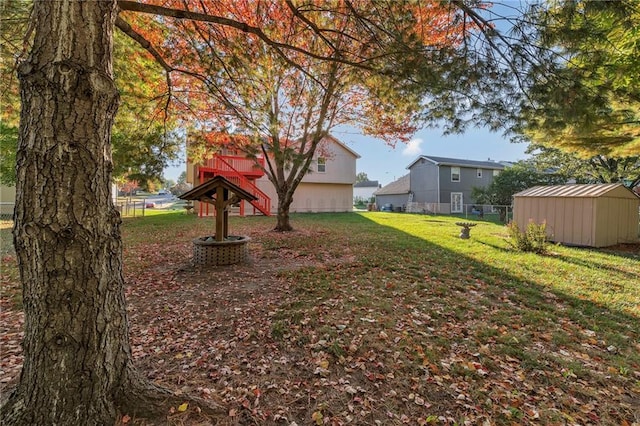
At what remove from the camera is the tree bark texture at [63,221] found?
4.95ft

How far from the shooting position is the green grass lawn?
7.25 feet

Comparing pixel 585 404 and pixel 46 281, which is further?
pixel 585 404

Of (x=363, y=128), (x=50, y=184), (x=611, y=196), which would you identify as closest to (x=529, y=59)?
(x=50, y=184)

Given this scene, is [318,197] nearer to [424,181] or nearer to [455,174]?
[424,181]

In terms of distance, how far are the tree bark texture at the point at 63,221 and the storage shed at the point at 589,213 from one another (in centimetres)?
1131

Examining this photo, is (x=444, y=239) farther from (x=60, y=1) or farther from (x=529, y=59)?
(x=60, y=1)

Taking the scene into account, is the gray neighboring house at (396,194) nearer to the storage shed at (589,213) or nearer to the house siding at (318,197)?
the house siding at (318,197)

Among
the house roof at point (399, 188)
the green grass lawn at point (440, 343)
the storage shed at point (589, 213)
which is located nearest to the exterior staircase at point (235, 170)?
the green grass lawn at point (440, 343)

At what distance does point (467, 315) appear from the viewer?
3732mm

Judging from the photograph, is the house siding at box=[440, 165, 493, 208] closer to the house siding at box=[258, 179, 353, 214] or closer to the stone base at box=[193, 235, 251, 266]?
the house siding at box=[258, 179, 353, 214]

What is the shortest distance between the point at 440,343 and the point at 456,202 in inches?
1003

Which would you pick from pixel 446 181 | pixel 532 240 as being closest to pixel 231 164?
pixel 532 240

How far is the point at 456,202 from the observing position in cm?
2597

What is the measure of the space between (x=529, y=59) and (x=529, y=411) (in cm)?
379
